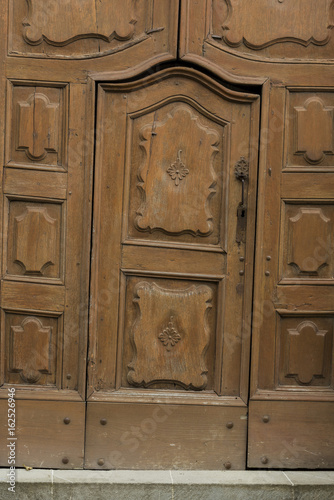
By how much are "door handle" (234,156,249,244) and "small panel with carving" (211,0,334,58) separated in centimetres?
65

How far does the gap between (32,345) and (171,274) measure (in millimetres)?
873

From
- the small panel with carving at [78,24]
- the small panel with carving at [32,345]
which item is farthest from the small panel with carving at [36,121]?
the small panel with carving at [32,345]

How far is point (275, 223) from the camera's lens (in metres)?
4.14

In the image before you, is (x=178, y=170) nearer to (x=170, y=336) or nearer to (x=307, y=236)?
(x=307, y=236)

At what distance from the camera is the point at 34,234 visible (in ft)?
13.5

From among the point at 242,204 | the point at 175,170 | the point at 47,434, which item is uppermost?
the point at 175,170

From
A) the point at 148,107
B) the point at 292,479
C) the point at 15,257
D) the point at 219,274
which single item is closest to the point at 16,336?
the point at 15,257

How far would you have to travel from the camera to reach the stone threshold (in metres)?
3.98

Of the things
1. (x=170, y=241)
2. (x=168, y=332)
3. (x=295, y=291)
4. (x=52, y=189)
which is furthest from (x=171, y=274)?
(x=52, y=189)

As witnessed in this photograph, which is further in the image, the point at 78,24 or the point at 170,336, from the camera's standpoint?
the point at 170,336

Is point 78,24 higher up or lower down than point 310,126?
higher up

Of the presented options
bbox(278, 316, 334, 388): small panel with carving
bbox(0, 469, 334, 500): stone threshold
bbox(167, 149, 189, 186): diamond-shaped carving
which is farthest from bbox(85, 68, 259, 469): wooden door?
bbox(278, 316, 334, 388): small panel with carving

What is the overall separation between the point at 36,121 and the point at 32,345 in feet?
4.07

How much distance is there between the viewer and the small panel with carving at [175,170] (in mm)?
4102
